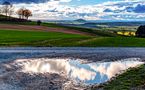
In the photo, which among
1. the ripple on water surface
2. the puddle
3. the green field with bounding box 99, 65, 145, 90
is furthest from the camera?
the puddle

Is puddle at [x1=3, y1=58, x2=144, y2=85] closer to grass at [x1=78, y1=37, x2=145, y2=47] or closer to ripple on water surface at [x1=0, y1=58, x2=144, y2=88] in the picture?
ripple on water surface at [x1=0, y1=58, x2=144, y2=88]

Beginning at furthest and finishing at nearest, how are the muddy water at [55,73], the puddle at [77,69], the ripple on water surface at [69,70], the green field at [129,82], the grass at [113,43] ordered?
the grass at [113,43]
the puddle at [77,69]
the ripple on water surface at [69,70]
the muddy water at [55,73]
the green field at [129,82]

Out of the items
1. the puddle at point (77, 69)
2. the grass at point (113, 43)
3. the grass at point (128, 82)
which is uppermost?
the grass at point (128, 82)

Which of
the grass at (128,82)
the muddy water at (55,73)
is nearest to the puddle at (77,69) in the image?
the muddy water at (55,73)

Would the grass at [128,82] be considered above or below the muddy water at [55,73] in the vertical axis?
above

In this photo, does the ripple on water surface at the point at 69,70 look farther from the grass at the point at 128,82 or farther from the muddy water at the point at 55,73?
the grass at the point at 128,82

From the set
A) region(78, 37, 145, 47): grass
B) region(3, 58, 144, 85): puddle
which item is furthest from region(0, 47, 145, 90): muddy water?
region(78, 37, 145, 47): grass

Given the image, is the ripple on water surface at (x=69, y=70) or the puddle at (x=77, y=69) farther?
the puddle at (x=77, y=69)

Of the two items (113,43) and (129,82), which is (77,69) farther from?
(113,43)

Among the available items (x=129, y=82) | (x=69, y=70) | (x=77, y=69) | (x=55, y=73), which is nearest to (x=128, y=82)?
(x=129, y=82)
